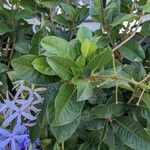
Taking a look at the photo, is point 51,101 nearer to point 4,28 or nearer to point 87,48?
point 87,48

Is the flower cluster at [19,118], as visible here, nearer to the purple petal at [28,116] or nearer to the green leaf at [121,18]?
the purple petal at [28,116]

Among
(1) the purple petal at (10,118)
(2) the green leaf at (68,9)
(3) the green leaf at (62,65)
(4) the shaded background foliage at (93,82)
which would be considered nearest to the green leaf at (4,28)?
(4) the shaded background foliage at (93,82)

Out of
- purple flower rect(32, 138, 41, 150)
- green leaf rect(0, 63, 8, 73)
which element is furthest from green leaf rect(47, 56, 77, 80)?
green leaf rect(0, 63, 8, 73)

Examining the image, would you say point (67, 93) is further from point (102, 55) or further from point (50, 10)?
point (50, 10)

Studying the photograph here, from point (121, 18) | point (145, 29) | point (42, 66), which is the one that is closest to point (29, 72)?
point (42, 66)

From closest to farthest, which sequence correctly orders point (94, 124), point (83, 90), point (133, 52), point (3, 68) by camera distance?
point (83, 90) < point (94, 124) < point (133, 52) < point (3, 68)

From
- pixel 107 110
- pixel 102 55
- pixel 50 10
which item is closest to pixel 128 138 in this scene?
pixel 107 110

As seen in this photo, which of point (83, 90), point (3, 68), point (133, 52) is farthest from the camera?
point (3, 68)
